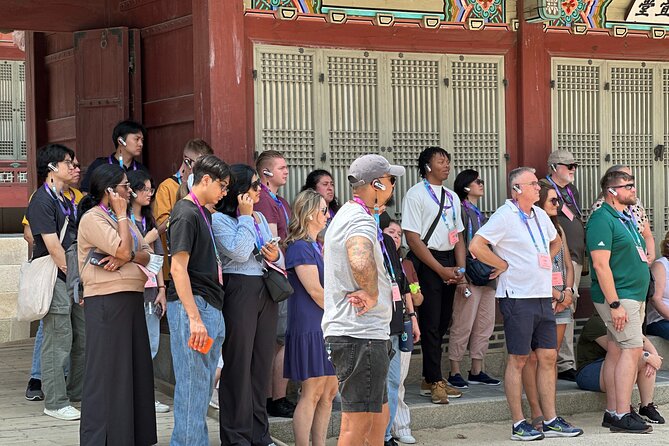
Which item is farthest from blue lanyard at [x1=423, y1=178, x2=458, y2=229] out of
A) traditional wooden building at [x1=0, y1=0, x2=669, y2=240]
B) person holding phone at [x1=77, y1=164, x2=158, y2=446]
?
person holding phone at [x1=77, y1=164, x2=158, y2=446]

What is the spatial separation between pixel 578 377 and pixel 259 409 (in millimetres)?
3523

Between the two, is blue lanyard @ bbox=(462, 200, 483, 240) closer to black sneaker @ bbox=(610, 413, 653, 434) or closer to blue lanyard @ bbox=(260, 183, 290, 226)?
blue lanyard @ bbox=(260, 183, 290, 226)

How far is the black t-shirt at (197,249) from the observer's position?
22.7 feet

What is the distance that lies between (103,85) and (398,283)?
148 inches

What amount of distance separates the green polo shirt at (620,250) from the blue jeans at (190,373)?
3.40m

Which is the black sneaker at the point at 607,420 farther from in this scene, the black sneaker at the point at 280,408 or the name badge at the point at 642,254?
the black sneaker at the point at 280,408

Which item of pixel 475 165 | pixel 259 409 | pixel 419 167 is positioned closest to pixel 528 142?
pixel 475 165

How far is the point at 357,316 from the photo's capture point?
6305 mm

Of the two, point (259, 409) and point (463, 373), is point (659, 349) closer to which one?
point (463, 373)

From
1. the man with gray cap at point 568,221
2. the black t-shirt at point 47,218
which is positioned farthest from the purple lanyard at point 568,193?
the black t-shirt at point 47,218

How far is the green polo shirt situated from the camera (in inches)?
358

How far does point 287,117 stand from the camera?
9.89m

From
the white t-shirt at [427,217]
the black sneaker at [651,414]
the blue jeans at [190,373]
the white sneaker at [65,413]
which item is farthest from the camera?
the white t-shirt at [427,217]

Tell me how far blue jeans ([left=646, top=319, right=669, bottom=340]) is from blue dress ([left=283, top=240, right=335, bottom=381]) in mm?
4313
